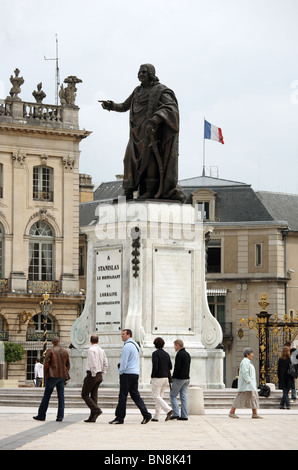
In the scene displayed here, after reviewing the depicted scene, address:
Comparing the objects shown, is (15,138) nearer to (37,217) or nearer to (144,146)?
(37,217)

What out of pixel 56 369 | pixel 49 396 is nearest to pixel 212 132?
pixel 56 369

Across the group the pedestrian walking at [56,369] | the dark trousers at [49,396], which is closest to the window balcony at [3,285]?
the pedestrian walking at [56,369]

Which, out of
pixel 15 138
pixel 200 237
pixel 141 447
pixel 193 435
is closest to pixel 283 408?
pixel 200 237

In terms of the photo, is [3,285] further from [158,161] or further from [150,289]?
[150,289]

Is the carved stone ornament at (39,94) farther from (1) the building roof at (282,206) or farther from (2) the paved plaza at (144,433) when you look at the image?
(2) the paved plaza at (144,433)

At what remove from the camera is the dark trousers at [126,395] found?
20.7 metres

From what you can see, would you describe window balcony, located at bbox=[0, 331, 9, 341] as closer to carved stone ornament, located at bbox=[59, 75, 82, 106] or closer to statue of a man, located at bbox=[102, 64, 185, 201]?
carved stone ornament, located at bbox=[59, 75, 82, 106]

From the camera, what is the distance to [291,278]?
65.9m

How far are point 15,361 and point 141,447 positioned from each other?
44.7 metres

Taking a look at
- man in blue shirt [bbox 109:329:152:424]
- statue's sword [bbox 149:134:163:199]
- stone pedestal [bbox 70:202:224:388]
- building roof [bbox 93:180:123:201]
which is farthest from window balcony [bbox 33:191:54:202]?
man in blue shirt [bbox 109:329:152:424]

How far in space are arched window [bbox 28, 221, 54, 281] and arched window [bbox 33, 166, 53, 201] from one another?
129cm

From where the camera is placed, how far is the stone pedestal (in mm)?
24766

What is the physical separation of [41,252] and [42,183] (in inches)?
135

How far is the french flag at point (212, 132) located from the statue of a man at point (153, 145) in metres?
37.0
